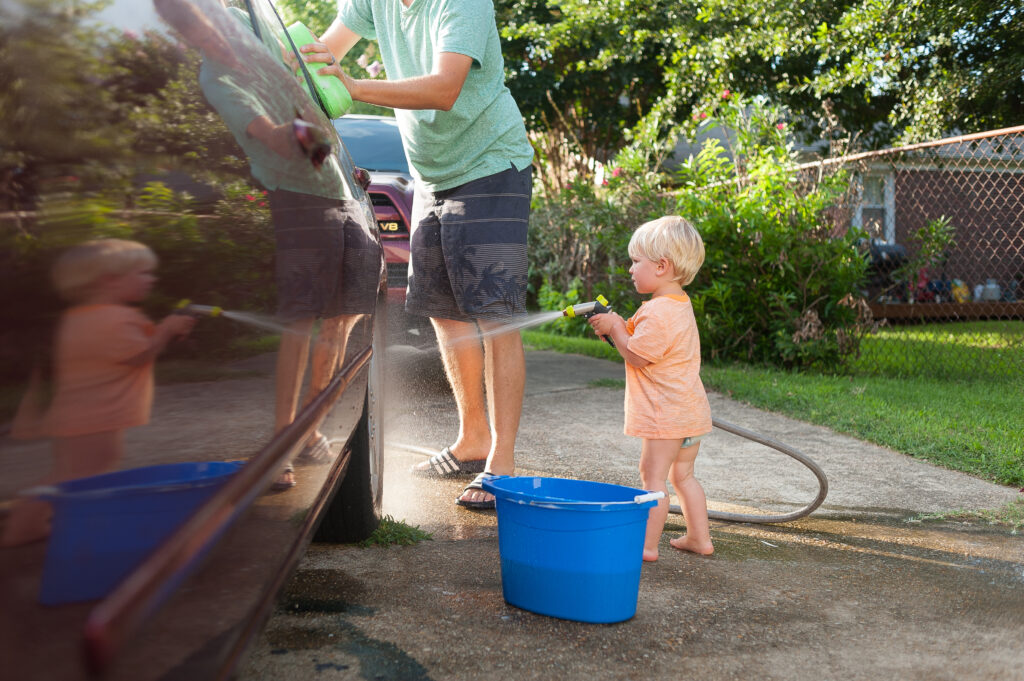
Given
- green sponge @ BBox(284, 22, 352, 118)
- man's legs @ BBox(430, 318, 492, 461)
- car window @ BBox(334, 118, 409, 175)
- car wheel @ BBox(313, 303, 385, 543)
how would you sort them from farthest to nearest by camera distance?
car window @ BBox(334, 118, 409, 175), man's legs @ BBox(430, 318, 492, 461), car wheel @ BBox(313, 303, 385, 543), green sponge @ BBox(284, 22, 352, 118)

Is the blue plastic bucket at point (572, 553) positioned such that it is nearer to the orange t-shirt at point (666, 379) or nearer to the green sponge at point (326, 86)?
the orange t-shirt at point (666, 379)

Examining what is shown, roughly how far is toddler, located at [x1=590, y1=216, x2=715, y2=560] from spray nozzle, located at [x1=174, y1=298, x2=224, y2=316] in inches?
72.4

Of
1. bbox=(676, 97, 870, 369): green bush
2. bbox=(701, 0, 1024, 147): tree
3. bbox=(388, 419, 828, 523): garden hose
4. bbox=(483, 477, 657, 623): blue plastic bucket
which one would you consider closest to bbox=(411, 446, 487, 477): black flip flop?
bbox=(388, 419, 828, 523): garden hose

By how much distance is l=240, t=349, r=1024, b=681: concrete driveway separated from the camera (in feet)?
7.00

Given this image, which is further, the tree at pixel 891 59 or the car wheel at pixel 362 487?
the tree at pixel 891 59

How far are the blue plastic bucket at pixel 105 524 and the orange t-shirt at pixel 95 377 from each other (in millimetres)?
52

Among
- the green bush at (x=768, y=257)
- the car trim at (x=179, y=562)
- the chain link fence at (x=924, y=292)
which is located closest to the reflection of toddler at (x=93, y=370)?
the car trim at (x=179, y=562)

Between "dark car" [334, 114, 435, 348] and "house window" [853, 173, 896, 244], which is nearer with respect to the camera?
"dark car" [334, 114, 435, 348]

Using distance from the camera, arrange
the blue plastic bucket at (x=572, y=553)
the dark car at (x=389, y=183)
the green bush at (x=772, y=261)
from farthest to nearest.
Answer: the green bush at (x=772, y=261), the dark car at (x=389, y=183), the blue plastic bucket at (x=572, y=553)

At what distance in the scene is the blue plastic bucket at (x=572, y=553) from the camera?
2244mm

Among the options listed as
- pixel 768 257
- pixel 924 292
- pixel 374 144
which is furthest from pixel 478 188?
pixel 924 292

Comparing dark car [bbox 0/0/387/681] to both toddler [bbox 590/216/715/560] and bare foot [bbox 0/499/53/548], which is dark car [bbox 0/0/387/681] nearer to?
bare foot [bbox 0/499/53/548]

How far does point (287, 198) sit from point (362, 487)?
1.46m

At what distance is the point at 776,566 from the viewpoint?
2900 millimetres
